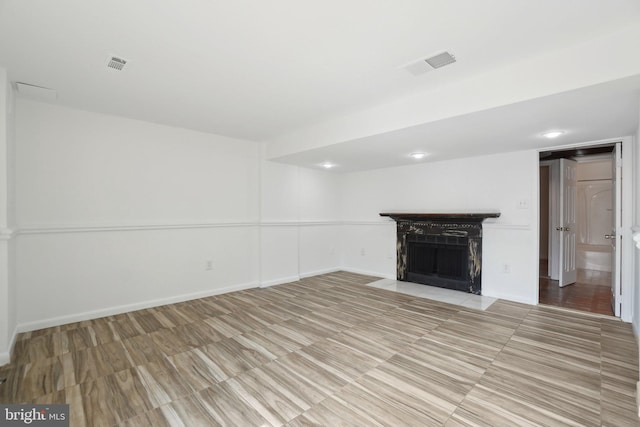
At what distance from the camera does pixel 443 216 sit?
4.62 metres

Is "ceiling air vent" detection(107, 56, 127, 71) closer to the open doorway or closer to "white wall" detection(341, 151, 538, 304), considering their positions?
"white wall" detection(341, 151, 538, 304)

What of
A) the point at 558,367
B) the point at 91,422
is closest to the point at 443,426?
the point at 558,367

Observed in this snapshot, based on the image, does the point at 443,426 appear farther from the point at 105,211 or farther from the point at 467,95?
the point at 105,211

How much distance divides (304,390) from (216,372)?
0.75 m

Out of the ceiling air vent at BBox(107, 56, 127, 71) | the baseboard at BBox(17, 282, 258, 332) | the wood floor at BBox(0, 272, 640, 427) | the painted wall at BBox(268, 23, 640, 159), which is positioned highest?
the ceiling air vent at BBox(107, 56, 127, 71)

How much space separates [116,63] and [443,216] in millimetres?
4479

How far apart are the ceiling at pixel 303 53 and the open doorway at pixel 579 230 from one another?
2.03 meters

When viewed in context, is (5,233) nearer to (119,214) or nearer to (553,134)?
(119,214)

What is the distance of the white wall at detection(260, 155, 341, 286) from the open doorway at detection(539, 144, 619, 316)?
3.71m

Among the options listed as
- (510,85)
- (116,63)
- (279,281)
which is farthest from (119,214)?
(510,85)

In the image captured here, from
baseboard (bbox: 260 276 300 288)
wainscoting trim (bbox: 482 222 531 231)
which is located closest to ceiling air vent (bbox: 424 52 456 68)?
wainscoting trim (bbox: 482 222 531 231)

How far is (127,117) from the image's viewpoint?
357 cm

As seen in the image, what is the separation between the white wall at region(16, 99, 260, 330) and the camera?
306 cm

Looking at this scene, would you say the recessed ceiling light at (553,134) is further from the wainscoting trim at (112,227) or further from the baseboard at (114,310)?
the baseboard at (114,310)
